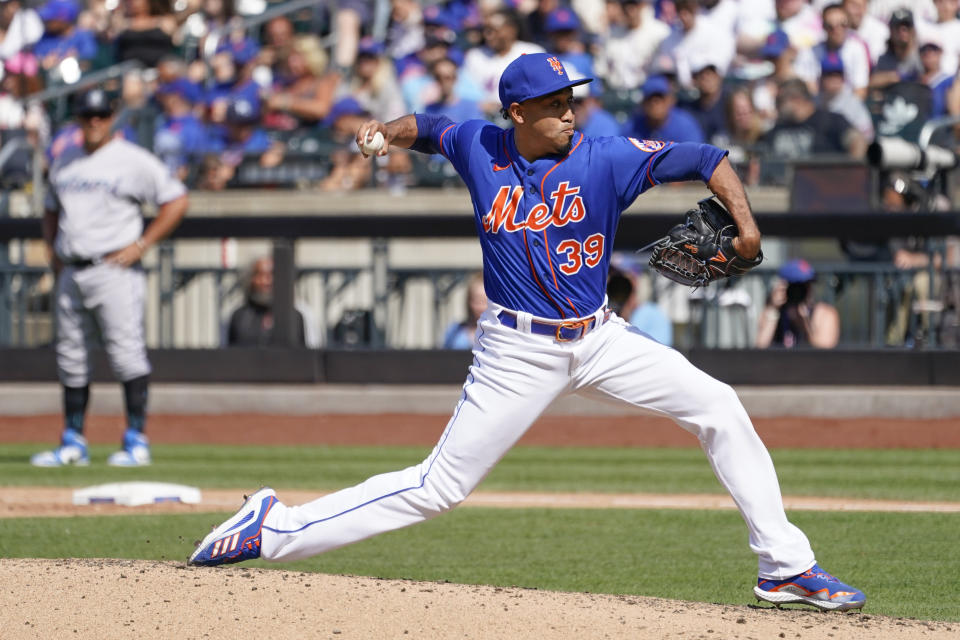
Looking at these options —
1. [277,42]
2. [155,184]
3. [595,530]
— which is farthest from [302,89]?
[595,530]

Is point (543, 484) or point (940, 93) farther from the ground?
point (940, 93)

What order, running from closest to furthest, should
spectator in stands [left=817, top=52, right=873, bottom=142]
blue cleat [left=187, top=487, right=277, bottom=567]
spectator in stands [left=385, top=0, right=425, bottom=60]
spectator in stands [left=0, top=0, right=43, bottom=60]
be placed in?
blue cleat [left=187, top=487, right=277, bottom=567]
spectator in stands [left=817, top=52, right=873, bottom=142]
spectator in stands [left=385, top=0, right=425, bottom=60]
spectator in stands [left=0, top=0, right=43, bottom=60]

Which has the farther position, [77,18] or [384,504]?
[77,18]

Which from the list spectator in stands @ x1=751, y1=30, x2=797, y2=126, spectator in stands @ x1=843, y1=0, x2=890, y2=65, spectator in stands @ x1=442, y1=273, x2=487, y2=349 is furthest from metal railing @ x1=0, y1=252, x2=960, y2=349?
spectator in stands @ x1=843, y1=0, x2=890, y2=65

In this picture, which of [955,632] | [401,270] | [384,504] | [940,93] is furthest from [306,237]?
[955,632]

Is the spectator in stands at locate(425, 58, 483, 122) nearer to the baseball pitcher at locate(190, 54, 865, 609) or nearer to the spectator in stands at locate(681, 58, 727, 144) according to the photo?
the spectator in stands at locate(681, 58, 727, 144)

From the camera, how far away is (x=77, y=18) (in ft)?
61.9

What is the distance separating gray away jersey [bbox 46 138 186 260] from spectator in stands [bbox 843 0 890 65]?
7833mm

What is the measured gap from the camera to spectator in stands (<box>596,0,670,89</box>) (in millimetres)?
15117

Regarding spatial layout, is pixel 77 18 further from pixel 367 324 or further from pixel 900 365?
pixel 900 365

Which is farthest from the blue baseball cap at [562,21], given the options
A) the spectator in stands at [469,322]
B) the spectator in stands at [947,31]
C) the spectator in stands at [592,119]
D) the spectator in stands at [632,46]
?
the spectator in stands at [469,322]

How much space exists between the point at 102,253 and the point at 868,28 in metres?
8.46

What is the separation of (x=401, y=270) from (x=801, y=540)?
7.35 metres

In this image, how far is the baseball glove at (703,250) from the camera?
4.68 metres
